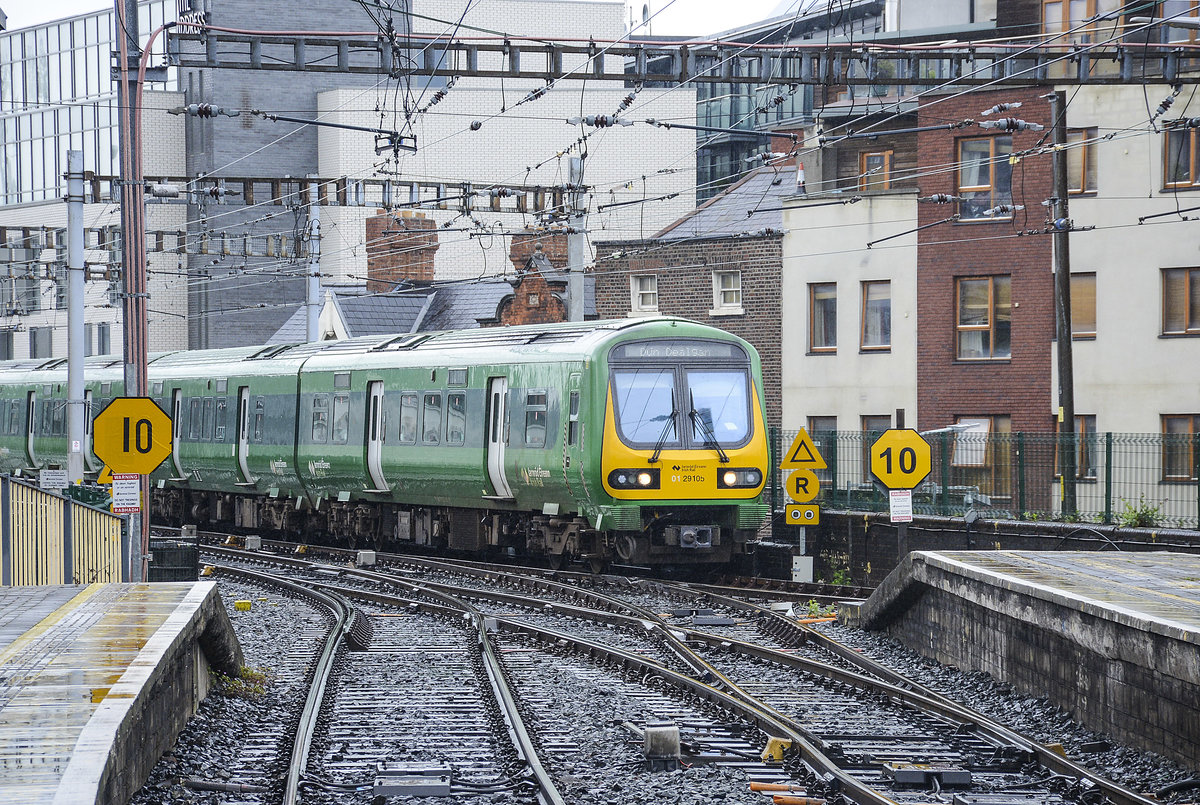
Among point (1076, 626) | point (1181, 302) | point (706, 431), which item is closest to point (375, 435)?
point (706, 431)

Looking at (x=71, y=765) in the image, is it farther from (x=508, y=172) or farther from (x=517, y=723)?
(x=508, y=172)

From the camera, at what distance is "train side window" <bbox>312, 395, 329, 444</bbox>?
88.8 ft

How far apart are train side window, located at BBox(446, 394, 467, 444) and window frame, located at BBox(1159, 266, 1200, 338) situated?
14693mm

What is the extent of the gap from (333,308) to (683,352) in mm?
26947

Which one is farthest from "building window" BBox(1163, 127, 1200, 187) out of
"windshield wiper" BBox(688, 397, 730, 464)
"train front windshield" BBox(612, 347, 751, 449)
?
"windshield wiper" BBox(688, 397, 730, 464)

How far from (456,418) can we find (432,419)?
786 mm

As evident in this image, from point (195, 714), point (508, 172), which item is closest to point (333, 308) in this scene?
point (508, 172)

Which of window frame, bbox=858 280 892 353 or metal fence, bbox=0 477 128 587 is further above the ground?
window frame, bbox=858 280 892 353

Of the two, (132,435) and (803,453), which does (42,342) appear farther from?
(132,435)

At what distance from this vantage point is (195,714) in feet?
34.6

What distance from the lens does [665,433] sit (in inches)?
798

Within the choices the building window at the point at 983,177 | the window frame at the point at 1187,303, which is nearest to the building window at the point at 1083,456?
the window frame at the point at 1187,303

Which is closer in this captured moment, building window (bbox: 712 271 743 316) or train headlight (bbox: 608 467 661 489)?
train headlight (bbox: 608 467 661 489)

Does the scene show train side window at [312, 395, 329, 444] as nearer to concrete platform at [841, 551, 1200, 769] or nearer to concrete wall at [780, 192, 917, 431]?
concrete wall at [780, 192, 917, 431]
